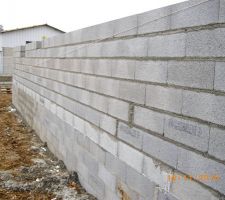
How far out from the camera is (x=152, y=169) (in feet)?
10.9

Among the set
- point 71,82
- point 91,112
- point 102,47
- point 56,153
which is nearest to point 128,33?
point 102,47

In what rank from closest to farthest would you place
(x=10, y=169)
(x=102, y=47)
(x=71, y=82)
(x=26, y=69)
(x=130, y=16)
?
(x=130, y=16)
(x=102, y=47)
(x=71, y=82)
(x=10, y=169)
(x=26, y=69)

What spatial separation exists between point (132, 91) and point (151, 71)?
44 centimetres

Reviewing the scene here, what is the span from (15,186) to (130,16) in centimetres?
351

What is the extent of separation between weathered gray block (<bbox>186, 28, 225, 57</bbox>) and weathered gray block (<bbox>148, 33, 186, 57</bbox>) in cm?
10

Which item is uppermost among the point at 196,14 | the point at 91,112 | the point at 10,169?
the point at 196,14

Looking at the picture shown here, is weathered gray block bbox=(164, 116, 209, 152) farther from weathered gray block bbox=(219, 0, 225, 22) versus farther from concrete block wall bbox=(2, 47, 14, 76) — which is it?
concrete block wall bbox=(2, 47, 14, 76)

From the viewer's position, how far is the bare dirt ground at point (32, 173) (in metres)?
5.16

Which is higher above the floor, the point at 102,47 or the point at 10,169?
the point at 102,47

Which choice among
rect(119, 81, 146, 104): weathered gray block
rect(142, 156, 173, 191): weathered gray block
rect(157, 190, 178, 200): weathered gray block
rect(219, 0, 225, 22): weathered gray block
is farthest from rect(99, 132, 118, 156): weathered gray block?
rect(219, 0, 225, 22): weathered gray block

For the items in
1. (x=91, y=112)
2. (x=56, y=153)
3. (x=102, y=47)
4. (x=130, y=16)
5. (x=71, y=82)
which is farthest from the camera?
(x=56, y=153)

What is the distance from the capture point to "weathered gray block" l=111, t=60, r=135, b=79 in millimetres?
3725

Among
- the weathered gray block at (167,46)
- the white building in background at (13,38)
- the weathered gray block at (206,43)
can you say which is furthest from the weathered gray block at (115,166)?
the white building in background at (13,38)

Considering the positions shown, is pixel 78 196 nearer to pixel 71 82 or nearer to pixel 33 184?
pixel 33 184
